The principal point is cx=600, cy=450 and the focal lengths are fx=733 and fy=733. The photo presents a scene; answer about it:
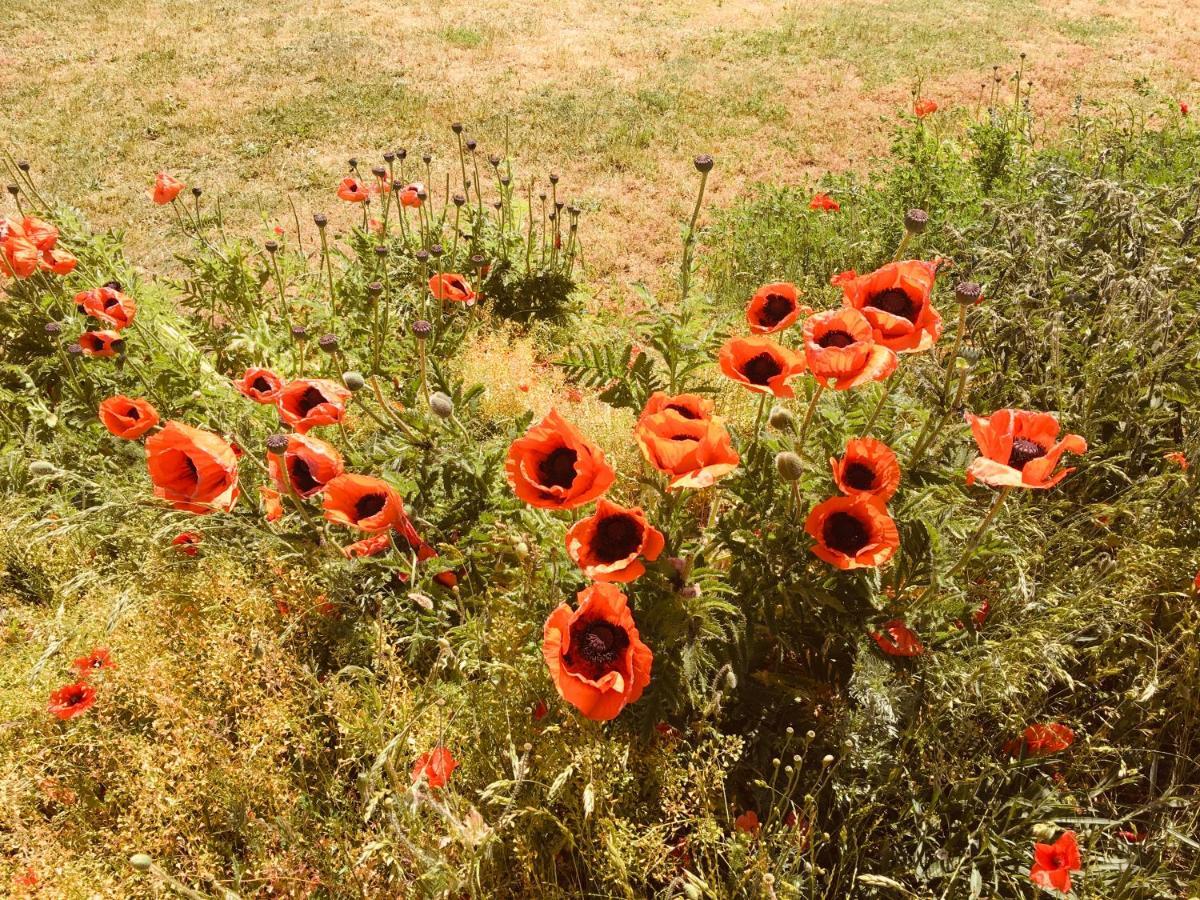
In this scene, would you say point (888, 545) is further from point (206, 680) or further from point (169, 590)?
point (169, 590)

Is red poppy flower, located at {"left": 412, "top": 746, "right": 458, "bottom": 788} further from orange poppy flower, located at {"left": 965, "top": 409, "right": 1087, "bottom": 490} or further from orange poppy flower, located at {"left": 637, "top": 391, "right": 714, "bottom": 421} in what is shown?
orange poppy flower, located at {"left": 965, "top": 409, "right": 1087, "bottom": 490}

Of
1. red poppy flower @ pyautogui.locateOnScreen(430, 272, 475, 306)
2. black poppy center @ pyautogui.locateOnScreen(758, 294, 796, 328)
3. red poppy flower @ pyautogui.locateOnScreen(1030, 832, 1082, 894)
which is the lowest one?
red poppy flower @ pyautogui.locateOnScreen(1030, 832, 1082, 894)

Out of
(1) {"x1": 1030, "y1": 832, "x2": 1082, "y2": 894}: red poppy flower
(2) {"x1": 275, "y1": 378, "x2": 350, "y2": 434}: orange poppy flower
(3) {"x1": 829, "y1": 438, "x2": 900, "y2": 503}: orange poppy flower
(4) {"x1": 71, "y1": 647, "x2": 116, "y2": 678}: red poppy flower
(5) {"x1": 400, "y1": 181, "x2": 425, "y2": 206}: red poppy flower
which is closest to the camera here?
(1) {"x1": 1030, "y1": 832, "x2": 1082, "y2": 894}: red poppy flower

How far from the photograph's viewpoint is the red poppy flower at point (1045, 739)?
1.70m

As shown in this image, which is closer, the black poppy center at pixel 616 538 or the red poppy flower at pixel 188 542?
the black poppy center at pixel 616 538

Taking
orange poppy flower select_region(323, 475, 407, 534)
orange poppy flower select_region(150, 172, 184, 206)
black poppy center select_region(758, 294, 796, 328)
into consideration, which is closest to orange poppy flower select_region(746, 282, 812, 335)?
black poppy center select_region(758, 294, 796, 328)

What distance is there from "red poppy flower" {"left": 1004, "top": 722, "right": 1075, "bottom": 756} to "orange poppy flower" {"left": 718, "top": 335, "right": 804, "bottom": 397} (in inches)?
38.9

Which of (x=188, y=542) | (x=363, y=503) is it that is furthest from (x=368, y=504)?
(x=188, y=542)

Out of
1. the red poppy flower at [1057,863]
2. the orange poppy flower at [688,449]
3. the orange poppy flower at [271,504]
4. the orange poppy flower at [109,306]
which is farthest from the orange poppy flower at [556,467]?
the orange poppy flower at [109,306]

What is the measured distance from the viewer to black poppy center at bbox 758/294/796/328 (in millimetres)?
1929

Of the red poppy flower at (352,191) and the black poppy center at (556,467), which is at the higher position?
the red poppy flower at (352,191)

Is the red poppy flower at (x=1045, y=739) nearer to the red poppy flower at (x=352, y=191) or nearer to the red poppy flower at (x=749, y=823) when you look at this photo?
the red poppy flower at (x=749, y=823)

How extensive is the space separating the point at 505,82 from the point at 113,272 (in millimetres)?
6930

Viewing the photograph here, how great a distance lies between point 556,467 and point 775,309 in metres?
0.77
